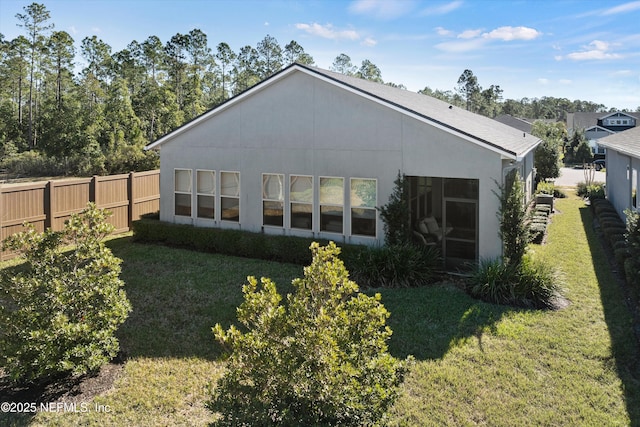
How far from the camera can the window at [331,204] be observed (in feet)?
43.1

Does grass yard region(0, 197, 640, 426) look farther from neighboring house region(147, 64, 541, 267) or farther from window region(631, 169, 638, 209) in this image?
window region(631, 169, 638, 209)

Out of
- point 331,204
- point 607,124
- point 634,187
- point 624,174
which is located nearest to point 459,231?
point 331,204

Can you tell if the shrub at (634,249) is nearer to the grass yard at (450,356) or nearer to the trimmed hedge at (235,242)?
the grass yard at (450,356)

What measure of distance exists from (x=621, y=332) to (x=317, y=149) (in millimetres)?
8732

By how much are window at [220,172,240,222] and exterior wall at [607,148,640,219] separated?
511 inches

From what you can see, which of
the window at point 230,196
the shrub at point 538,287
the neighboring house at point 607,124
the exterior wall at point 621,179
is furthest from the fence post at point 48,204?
the neighboring house at point 607,124

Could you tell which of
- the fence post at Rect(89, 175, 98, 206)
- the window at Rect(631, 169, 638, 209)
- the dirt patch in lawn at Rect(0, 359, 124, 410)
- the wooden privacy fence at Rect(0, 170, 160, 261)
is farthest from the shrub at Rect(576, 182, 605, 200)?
the dirt patch in lawn at Rect(0, 359, 124, 410)

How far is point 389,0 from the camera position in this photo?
1538 cm

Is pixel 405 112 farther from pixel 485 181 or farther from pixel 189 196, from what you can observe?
pixel 189 196

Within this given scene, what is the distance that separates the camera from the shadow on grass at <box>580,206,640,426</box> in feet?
20.0

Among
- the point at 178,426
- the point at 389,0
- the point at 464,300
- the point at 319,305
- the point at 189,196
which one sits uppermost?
the point at 389,0

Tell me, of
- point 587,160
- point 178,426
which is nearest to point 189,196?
point 178,426

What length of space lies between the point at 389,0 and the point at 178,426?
14795mm

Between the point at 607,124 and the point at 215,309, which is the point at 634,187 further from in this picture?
the point at 607,124
